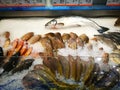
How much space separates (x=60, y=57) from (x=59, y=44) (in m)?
0.17

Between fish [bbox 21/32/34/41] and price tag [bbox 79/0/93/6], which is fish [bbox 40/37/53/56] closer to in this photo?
fish [bbox 21/32/34/41]

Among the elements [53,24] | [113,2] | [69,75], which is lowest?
[69,75]

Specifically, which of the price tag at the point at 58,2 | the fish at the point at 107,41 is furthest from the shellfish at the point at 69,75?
the price tag at the point at 58,2

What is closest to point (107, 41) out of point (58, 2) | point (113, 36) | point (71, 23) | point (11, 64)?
point (113, 36)

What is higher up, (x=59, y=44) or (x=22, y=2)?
(x=22, y=2)

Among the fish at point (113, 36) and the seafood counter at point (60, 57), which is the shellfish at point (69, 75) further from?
the fish at point (113, 36)

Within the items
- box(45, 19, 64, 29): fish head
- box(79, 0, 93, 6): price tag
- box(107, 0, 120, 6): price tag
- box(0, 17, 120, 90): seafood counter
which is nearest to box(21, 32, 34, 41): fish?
box(0, 17, 120, 90): seafood counter

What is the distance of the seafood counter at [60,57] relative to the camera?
956mm

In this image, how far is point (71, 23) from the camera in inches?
52.5

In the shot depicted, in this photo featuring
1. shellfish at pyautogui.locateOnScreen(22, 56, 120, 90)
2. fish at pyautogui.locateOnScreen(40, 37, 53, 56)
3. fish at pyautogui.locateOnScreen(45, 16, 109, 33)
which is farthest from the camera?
fish at pyautogui.locateOnScreen(45, 16, 109, 33)

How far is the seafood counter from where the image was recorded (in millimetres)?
956

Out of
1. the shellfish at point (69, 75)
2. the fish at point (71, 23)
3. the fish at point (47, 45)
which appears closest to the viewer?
the shellfish at point (69, 75)

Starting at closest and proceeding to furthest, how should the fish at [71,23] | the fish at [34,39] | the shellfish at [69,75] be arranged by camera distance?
the shellfish at [69,75]
the fish at [34,39]
the fish at [71,23]

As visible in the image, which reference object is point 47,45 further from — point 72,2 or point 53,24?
point 72,2
